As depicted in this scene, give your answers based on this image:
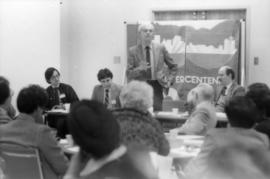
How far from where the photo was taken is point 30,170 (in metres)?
2.62

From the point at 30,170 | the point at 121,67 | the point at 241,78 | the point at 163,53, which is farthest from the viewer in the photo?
the point at 121,67

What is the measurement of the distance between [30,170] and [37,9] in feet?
16.7

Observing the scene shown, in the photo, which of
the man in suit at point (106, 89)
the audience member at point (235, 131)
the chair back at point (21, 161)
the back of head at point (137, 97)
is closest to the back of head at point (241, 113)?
the audience member at point (235, 131)

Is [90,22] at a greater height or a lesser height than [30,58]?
greater

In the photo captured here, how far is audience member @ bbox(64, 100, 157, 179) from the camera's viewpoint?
1728 millimetres

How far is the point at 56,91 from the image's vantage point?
20.4 ft

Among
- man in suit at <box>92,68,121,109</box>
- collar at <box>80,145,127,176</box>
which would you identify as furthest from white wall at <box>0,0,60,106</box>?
collar at <box>80,145,127,176</box>

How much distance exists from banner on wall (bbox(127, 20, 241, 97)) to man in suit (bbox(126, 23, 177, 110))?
1.12 metres

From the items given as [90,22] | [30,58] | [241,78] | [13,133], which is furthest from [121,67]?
[13,133]

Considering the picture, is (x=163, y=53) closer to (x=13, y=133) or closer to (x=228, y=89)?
Answer: (x=228, y=89)

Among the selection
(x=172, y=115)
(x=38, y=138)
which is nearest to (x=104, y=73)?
(x=172, y=115)

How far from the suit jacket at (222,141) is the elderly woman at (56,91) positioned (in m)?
3.86

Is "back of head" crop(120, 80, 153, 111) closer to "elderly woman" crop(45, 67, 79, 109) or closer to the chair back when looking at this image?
the chair back

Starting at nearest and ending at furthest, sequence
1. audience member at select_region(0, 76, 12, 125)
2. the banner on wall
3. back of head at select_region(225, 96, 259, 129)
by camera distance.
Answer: back of head at select_region(225, 96, 259, 129) → audience member at select_region(0, 76, 12, 125) → the banner on wall
